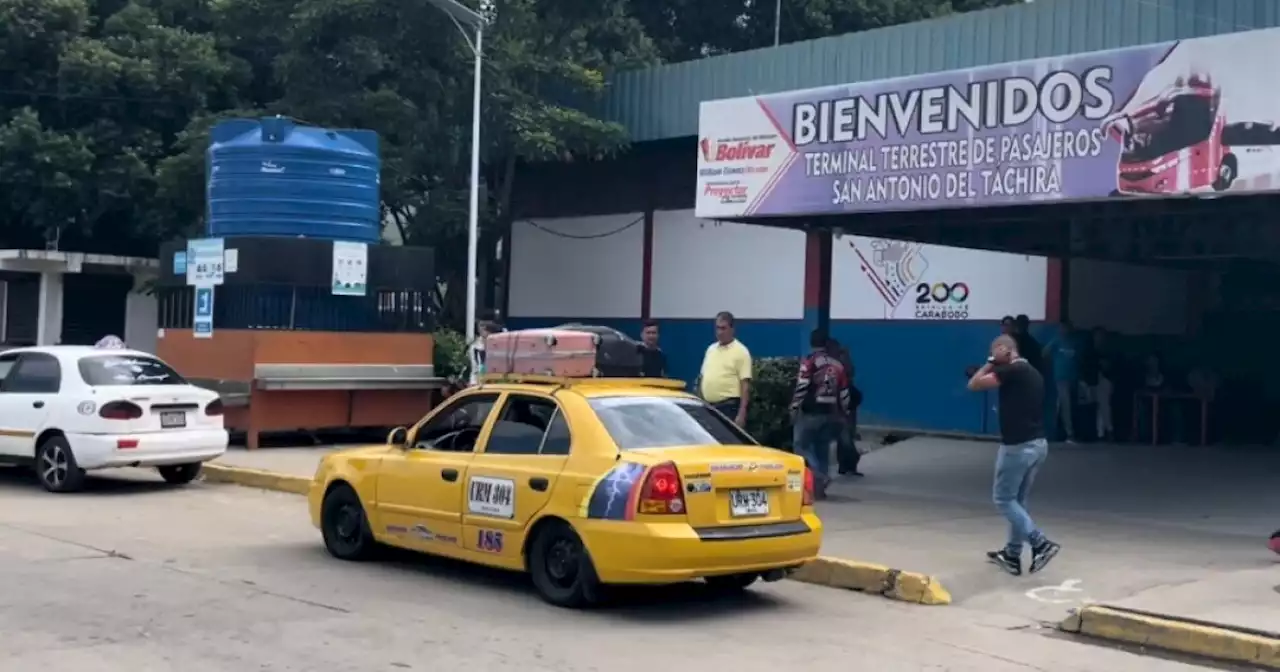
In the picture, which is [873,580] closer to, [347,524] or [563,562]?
[563,562]

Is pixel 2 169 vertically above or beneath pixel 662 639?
above

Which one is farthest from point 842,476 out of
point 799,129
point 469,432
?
point 469,432

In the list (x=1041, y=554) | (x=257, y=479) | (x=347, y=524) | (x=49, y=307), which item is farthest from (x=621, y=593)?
(x=49, y=307)

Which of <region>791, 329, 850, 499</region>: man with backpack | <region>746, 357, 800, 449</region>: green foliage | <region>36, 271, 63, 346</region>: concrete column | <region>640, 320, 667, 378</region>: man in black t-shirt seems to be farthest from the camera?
<region>36, 271, 63, 346</region>: concrete column

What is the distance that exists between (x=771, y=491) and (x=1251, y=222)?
31.4 ft

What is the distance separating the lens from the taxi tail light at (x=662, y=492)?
866cm

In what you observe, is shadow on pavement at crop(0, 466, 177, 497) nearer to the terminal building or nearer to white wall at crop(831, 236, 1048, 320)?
the terminal building

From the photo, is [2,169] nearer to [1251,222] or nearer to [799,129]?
[799,129]

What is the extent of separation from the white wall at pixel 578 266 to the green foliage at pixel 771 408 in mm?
11351

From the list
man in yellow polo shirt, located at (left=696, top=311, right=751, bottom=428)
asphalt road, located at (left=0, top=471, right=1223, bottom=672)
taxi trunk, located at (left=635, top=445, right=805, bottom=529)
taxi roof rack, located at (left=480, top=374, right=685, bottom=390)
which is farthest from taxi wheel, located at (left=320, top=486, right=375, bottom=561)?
man in yellow polo shirt, located at (left=696, top=311, right=751, bottom=428)

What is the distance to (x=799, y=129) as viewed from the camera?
14.8m

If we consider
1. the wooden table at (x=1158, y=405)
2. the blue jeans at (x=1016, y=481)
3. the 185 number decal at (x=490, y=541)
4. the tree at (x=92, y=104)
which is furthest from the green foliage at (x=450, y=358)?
the blue jeans at (x=1016, y=481)

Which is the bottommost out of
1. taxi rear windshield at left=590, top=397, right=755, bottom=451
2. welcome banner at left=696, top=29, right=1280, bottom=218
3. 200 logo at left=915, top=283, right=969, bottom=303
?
taxi rear windshield at left=590, top=397, right=755, bottom=451

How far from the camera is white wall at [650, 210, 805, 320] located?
2497 cm
